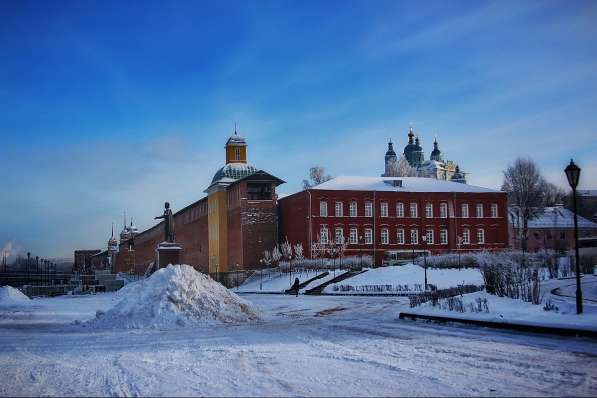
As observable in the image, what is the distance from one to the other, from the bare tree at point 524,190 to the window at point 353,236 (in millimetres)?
21980

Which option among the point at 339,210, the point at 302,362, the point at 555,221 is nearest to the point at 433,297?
the point at 302,362

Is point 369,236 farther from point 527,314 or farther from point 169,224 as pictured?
point 527,314

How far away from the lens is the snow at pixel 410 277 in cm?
3881

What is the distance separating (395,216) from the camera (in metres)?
60.8

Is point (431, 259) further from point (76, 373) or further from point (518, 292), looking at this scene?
point (76, 373)

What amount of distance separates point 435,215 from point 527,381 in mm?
55405

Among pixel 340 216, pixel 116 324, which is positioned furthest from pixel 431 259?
pixel 116 324

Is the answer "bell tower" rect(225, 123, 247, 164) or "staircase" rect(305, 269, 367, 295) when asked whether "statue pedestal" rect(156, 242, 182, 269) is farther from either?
"bell tower" rect(225, 123, 247, 164)

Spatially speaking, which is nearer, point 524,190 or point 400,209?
point 400,209

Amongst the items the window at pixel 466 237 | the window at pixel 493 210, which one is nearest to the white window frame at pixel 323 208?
the window at pixel 466 237

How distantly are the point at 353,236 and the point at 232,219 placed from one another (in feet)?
43.1

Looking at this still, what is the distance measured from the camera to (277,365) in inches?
374

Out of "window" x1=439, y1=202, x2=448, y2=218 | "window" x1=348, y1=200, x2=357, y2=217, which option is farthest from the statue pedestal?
"window" x1=439, y1=202, x2=448, y2=218

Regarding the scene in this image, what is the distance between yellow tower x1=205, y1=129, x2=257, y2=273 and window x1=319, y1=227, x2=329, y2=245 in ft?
44.3
